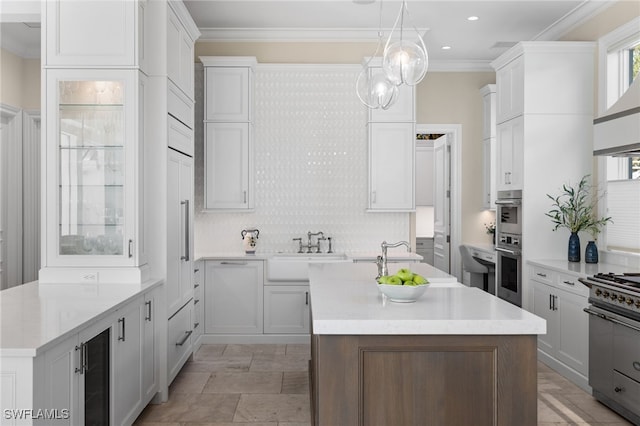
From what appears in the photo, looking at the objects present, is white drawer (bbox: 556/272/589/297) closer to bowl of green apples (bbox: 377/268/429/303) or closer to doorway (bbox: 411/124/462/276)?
bowl of green apples (bbox: 377/268/429/303)

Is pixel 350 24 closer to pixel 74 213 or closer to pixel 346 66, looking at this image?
pixel 346 66

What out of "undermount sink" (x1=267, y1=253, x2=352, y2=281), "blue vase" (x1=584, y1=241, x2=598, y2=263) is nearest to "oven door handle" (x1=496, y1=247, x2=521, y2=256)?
"blue vase" (x1=584, y1=241, x2=598, y2=263)

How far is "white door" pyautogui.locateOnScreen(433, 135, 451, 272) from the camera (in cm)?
689

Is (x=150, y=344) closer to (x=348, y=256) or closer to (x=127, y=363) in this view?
(x=127, y=363)

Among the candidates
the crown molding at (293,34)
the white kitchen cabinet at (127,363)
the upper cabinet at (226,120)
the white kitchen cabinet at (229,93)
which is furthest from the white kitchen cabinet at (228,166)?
the white kitchen cabinet at (127,363)

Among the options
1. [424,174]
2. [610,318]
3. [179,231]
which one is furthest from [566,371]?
[424,174]

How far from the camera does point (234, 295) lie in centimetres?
507

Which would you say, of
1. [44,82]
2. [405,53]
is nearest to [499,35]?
[405,53]

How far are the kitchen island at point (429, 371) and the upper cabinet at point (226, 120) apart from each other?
130 inches

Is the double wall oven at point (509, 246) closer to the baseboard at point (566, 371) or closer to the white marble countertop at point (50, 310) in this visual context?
the baseboard at point (566, 371)

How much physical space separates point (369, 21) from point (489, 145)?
2316mm

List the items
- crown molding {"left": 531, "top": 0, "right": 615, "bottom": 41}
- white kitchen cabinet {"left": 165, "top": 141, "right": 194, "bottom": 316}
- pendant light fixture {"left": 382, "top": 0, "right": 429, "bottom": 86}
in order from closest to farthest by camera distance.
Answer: pendant light fixture {"left": 382, "top": 0, "right": 429, "bottom": 86} < white kitchen cabinet {"left": 165, "top": 141, "right": 194, "bottom": 316} < crown molding {"left": 531, "top": 0, "right": 615, "bottom": 41}

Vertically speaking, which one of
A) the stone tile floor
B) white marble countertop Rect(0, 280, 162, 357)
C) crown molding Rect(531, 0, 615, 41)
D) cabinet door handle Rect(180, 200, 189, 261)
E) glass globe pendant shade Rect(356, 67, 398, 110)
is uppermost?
crown molding Rect(531, 0, 615, 41)

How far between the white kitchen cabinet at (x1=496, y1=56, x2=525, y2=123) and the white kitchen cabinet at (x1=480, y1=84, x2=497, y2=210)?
95 cm
